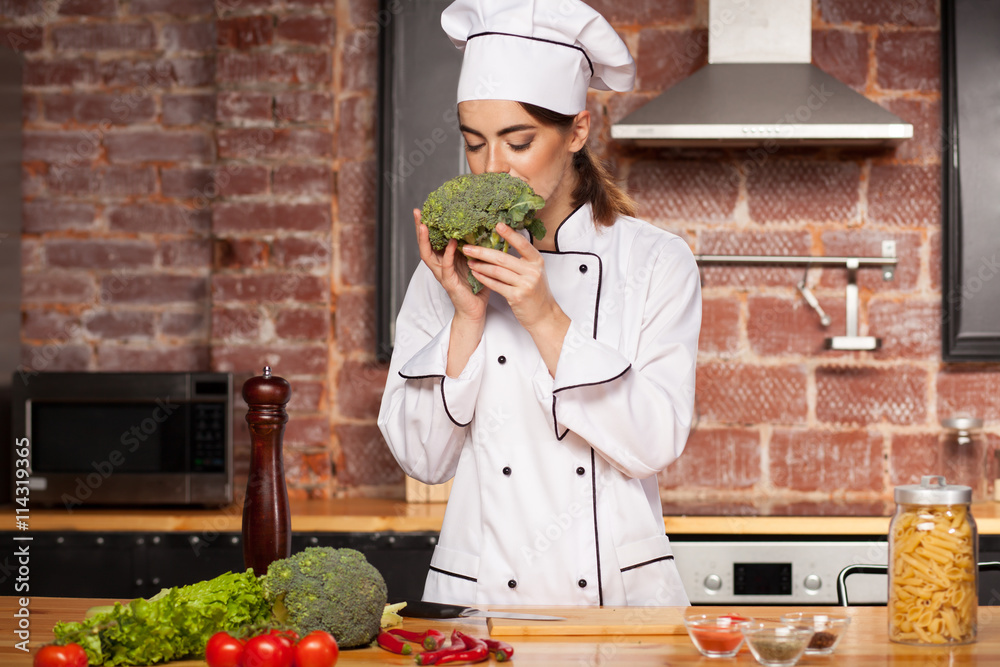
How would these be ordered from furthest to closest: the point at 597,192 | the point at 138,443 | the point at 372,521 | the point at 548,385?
the point at 138,443 → the point at 372,521 → the point at 597,192 → the point at 548,385

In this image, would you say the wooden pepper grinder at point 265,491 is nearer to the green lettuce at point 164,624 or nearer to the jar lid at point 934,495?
the green lettuce at point 164,624

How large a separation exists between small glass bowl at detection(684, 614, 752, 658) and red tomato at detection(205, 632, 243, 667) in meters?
0.47

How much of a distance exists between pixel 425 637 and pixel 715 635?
1.01ft

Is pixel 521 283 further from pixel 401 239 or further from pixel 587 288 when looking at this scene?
pixel 401 239

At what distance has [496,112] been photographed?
4.69ft

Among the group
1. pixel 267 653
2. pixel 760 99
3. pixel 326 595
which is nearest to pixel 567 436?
pixel 326 595

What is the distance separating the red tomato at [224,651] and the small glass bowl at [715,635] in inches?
18.6

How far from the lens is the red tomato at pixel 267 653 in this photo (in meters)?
0.96

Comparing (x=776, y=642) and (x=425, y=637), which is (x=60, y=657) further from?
(x=776, y=642)

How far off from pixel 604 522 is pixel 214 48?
220 centimetres

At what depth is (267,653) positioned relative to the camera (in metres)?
0.96

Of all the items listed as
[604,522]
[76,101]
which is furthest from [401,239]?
[604,522]

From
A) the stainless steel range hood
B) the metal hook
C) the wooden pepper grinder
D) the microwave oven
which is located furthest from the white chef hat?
the metal hook

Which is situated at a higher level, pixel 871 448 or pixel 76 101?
pixel 76 101
